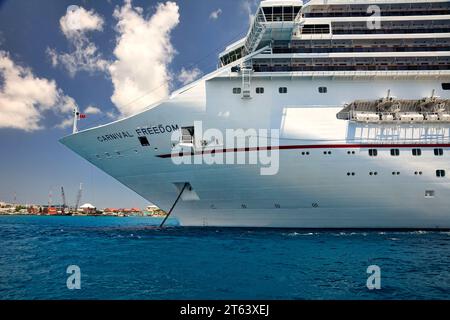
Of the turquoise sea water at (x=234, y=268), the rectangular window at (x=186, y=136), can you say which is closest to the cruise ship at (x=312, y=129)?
the rectangular window at (x=186, y=136)

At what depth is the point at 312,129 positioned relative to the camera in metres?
15.9

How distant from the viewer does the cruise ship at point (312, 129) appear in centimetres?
1570

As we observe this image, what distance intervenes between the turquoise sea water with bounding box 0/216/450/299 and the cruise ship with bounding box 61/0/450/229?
9.13ft

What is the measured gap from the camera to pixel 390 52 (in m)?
17.1

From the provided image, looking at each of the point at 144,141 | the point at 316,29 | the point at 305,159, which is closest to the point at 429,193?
the point at 305,159

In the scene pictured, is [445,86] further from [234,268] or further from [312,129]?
[234,268]

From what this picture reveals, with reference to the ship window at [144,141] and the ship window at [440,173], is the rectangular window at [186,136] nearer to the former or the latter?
the ship window at [144,141]

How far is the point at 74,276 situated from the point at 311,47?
17232 mm

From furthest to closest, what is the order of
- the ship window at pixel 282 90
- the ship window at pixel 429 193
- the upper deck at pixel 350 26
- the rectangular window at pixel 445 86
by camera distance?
the rectangular window at pixel 445 86, the ship window at pixel 282 90, the upper deck at pixel 350 26, the ship window at pixel 429 193

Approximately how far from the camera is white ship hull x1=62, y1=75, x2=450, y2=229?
15633 mm

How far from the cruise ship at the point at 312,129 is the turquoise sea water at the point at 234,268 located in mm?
2783

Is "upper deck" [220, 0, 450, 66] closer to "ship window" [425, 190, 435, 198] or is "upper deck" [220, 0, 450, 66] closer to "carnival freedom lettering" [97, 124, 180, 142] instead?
"carnival freedom lettering" [97, 124, 180, 142]
